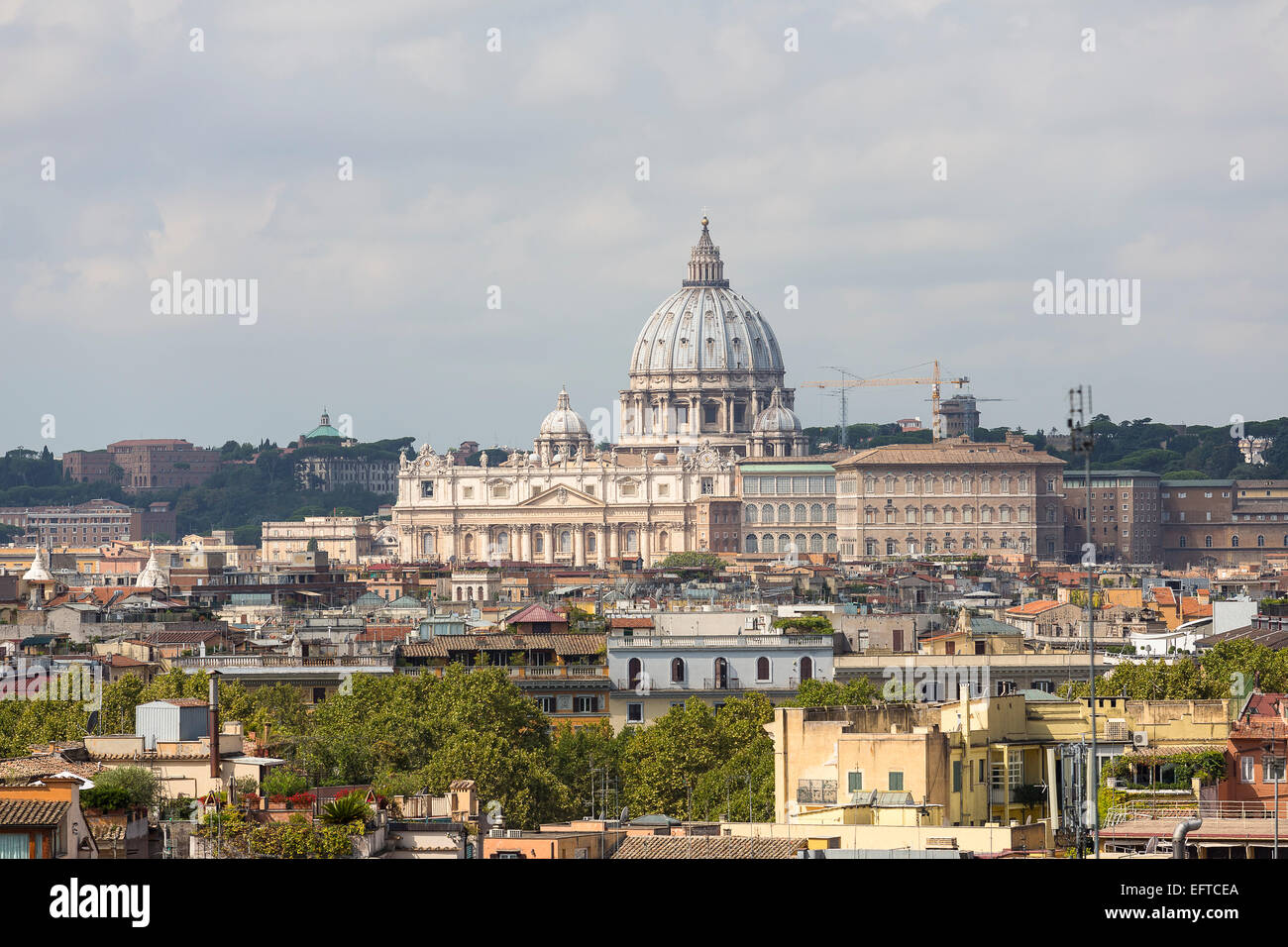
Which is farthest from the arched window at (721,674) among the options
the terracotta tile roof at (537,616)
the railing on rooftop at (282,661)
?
the terracotta tile roof at (537,616)

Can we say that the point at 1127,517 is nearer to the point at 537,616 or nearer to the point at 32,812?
the point at 537,616

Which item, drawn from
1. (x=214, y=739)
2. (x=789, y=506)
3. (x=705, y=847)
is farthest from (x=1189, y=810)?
(x=789, y=506)

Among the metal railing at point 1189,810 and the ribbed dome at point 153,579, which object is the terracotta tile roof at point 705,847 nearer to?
the metal railing at point 1189,810

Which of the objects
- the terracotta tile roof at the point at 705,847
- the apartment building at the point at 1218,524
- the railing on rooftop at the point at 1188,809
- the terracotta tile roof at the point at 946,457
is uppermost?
the terracotta tile roof at the point at 946,457
